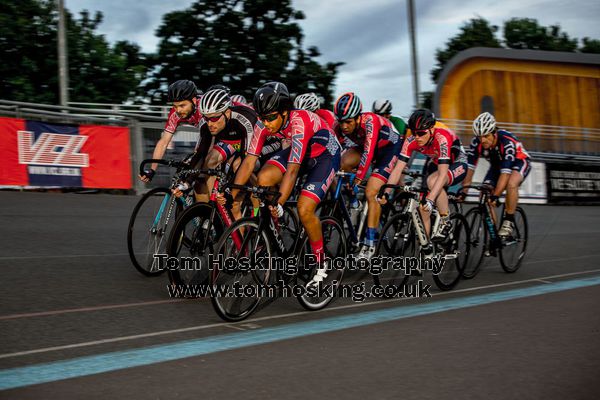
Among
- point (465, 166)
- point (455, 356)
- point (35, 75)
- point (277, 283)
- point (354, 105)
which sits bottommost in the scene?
point (455, 356)

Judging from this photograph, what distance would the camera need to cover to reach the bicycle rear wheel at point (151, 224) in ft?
22.7

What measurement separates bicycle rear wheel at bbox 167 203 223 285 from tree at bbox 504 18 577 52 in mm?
62342

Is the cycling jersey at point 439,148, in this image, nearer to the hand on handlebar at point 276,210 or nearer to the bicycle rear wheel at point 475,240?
the bicycle rear wheel at point 475,240

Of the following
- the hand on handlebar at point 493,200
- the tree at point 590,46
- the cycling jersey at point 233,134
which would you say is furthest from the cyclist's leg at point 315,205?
the tree at point 590,46

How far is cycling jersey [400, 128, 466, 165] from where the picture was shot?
7.64m

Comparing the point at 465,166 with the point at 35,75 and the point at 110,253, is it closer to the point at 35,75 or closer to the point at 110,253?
the point at 110,253

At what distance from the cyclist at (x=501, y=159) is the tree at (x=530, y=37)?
58.3 m

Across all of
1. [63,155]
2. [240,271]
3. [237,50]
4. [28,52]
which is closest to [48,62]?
[28,52]

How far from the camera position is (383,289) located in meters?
7.17

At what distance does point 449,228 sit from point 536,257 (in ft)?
13.7

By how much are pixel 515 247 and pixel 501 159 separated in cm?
122

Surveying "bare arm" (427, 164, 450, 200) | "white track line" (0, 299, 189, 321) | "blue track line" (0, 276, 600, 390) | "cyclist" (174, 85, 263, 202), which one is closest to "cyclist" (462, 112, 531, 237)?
"bare arm" (427, 164, 450, 200)

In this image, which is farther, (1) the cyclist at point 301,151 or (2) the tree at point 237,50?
(2) the tree at point 237,50

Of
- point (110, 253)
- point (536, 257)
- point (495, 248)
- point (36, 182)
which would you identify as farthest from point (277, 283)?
point (36, 182)
